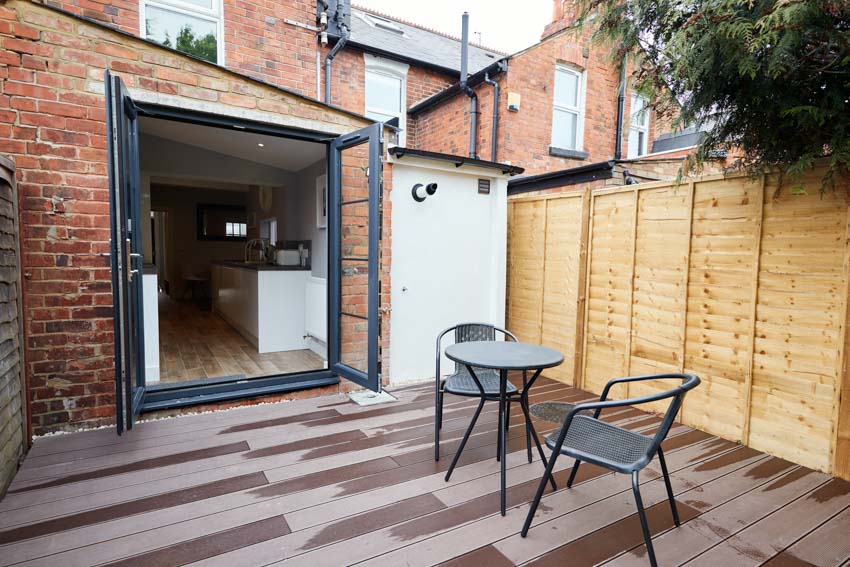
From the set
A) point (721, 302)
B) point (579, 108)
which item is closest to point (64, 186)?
point (721, 302)

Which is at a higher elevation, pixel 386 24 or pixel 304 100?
pixel 386 24

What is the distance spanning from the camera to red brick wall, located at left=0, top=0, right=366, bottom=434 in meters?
2.83

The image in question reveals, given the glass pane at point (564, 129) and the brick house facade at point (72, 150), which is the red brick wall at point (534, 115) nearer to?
the glass pane at point (564, 129)

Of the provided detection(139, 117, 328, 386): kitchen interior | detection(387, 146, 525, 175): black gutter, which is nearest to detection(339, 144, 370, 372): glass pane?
detection(387, 146, 525, 175): black gutter

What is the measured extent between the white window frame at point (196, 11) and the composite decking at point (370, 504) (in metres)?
4.28

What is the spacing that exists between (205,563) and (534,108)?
7099 mm

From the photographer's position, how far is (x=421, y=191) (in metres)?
4.31

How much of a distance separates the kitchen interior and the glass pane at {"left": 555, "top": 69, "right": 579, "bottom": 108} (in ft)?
14.5

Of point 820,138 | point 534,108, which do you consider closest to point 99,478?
point 820,138

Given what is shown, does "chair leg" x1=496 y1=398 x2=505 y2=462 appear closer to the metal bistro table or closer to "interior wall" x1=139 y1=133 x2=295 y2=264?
the metal bistro table

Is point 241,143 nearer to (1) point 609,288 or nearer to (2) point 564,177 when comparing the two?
(2) point 564,177

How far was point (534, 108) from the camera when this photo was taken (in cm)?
711

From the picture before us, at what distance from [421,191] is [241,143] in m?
2.47

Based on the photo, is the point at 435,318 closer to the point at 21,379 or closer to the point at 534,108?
the point at 21,379
